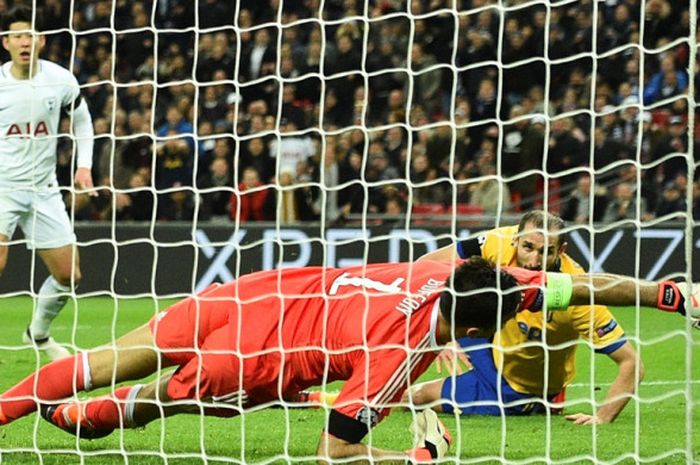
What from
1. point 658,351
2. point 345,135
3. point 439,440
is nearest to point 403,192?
point 345,135

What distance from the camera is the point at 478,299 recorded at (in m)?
4.86

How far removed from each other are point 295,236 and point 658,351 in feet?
14.5

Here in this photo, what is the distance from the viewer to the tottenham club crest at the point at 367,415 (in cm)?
479

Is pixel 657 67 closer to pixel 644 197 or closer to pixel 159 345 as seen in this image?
pixel 644 197

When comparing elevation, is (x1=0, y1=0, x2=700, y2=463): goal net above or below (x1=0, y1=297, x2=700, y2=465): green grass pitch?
above

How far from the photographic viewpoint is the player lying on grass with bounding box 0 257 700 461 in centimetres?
486

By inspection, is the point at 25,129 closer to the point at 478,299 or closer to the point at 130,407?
the point at 130,407

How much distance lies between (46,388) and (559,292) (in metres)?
2.06

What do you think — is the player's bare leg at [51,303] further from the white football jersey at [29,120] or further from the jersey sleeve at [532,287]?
the jersey sleeve at [532,287]

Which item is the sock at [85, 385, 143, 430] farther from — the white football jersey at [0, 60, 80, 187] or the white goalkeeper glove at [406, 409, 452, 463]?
the white football jersey at [0, 60, 80, 187]

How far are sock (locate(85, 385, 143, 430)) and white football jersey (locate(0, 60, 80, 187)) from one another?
8.53 ft

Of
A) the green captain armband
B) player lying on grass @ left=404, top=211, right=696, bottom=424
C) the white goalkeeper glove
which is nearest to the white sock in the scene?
the white goalkeeper glove

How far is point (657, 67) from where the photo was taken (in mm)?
13664

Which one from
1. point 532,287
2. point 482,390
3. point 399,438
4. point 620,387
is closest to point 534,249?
point 620,387
